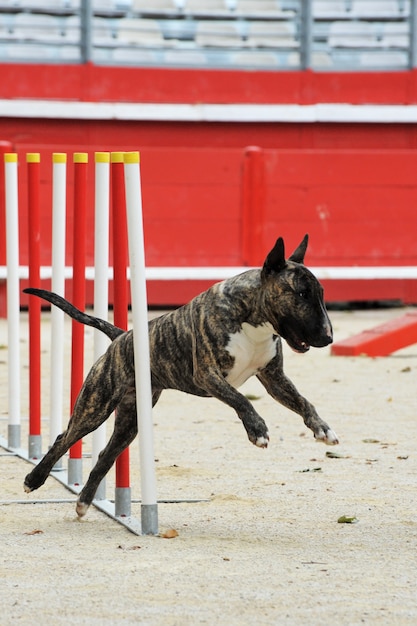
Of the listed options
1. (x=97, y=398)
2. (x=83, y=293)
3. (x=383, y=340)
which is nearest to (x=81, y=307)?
(x=83, y=293)

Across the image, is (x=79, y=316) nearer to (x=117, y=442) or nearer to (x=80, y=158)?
(x=117, y=442)

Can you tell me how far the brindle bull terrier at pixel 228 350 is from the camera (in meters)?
4.24

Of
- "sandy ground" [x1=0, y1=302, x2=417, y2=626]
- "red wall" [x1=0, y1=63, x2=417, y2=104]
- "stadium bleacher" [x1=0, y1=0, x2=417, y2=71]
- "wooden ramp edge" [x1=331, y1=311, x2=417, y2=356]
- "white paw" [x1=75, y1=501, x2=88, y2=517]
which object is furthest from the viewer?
"stadium bleacher" [x1=0, y1=0, x2=417, y2=71]

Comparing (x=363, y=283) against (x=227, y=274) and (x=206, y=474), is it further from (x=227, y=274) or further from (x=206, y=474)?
(x=206, y=474)

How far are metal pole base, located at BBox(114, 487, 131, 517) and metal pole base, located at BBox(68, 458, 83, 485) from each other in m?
0.66

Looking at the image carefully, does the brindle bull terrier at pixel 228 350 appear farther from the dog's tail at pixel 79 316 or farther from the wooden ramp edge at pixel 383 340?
the wooden ramp edge at pixel 383 340

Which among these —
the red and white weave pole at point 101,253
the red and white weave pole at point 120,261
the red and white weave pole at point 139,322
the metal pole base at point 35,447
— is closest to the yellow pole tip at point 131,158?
the red and white weave pole at point 139,322

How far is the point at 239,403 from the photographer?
4219 mm

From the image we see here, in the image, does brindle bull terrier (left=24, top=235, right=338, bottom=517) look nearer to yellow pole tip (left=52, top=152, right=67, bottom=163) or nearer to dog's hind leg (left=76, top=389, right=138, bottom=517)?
dog's hind leg (left=76, top=389, right=138, bottom=517)

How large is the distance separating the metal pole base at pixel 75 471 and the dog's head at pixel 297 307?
4.78ft

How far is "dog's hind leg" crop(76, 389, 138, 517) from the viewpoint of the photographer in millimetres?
4641

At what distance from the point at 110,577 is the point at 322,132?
33.3 ft

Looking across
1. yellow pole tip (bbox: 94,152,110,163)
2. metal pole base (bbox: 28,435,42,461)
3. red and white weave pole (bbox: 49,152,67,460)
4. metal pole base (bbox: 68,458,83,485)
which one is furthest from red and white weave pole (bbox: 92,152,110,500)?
metal pole base (bbox: 28,435,42,461)

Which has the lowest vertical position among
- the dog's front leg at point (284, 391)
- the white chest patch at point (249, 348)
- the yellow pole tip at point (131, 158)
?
the dog's front leg at point (284, 391)
